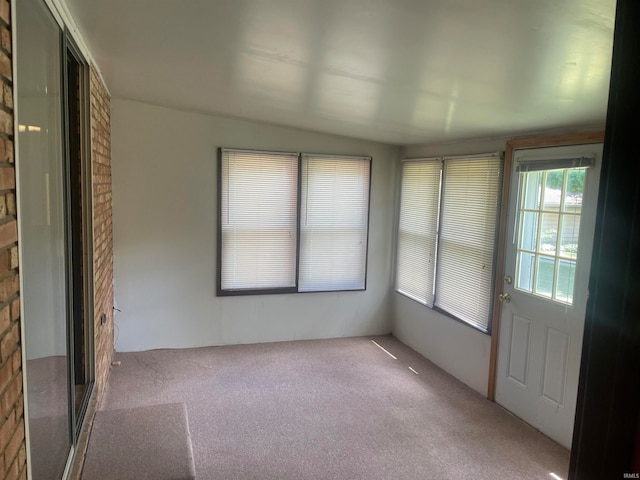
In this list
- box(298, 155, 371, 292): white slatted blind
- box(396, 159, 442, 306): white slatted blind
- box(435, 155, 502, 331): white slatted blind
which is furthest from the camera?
box(298, 155, 371, 292): white slatted blind

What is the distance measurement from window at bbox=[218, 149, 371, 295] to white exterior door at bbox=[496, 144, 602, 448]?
6.39 feet

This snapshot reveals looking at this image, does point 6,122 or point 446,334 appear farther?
point 446,334

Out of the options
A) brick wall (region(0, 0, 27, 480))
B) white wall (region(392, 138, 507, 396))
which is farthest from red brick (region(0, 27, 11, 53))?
white wall (region(392, 138, 507, 396))

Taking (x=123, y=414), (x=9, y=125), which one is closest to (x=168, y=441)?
(x=123, y=414)

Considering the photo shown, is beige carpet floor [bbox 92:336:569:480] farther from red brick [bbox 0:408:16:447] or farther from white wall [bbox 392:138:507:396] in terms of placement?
red brick [bbox 0:408:16:447]

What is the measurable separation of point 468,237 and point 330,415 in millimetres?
1901

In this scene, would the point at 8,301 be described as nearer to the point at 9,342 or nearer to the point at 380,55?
the point at 9,342

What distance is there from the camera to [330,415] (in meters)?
3.47

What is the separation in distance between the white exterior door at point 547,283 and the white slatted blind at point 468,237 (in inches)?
9.4

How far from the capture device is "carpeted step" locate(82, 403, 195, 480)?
2146 mm

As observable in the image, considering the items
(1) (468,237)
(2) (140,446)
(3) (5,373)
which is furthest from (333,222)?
(3) (5,373)

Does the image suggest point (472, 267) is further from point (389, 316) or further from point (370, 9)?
point (370, 9)

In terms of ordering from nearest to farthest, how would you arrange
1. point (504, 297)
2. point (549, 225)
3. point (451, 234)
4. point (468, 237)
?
point (549, 225) → point (504, 297) → point (468, 237) → point (451, 234)

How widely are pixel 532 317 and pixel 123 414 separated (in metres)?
2.79
